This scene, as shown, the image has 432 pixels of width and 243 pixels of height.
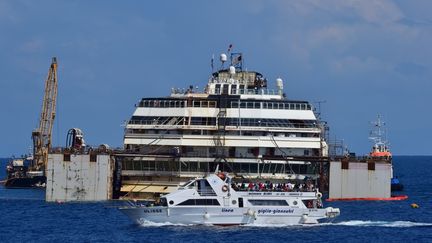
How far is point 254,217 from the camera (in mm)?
92750

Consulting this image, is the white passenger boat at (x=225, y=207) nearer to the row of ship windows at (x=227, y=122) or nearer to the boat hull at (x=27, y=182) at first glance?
the row of ship windows at (x=227, y=122)

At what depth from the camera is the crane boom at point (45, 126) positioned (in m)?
180

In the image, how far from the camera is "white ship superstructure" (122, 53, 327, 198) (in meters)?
115

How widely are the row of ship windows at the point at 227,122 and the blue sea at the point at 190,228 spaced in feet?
27.7

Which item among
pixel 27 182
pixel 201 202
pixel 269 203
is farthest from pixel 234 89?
pixel 27 182

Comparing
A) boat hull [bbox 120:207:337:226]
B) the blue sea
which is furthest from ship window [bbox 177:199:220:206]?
the blue sea

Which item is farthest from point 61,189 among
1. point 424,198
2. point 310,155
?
point 424,198

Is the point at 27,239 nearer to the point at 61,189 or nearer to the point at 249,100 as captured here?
the point at 61,189

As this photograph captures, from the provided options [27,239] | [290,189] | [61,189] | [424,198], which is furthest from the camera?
[424,198]

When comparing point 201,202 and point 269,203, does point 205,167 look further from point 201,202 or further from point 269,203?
point 201,202

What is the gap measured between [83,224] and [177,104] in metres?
24.3

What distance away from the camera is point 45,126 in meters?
183

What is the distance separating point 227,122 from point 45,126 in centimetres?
7122

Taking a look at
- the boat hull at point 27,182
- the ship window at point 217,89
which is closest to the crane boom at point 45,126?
the boat hull at point 27,182
